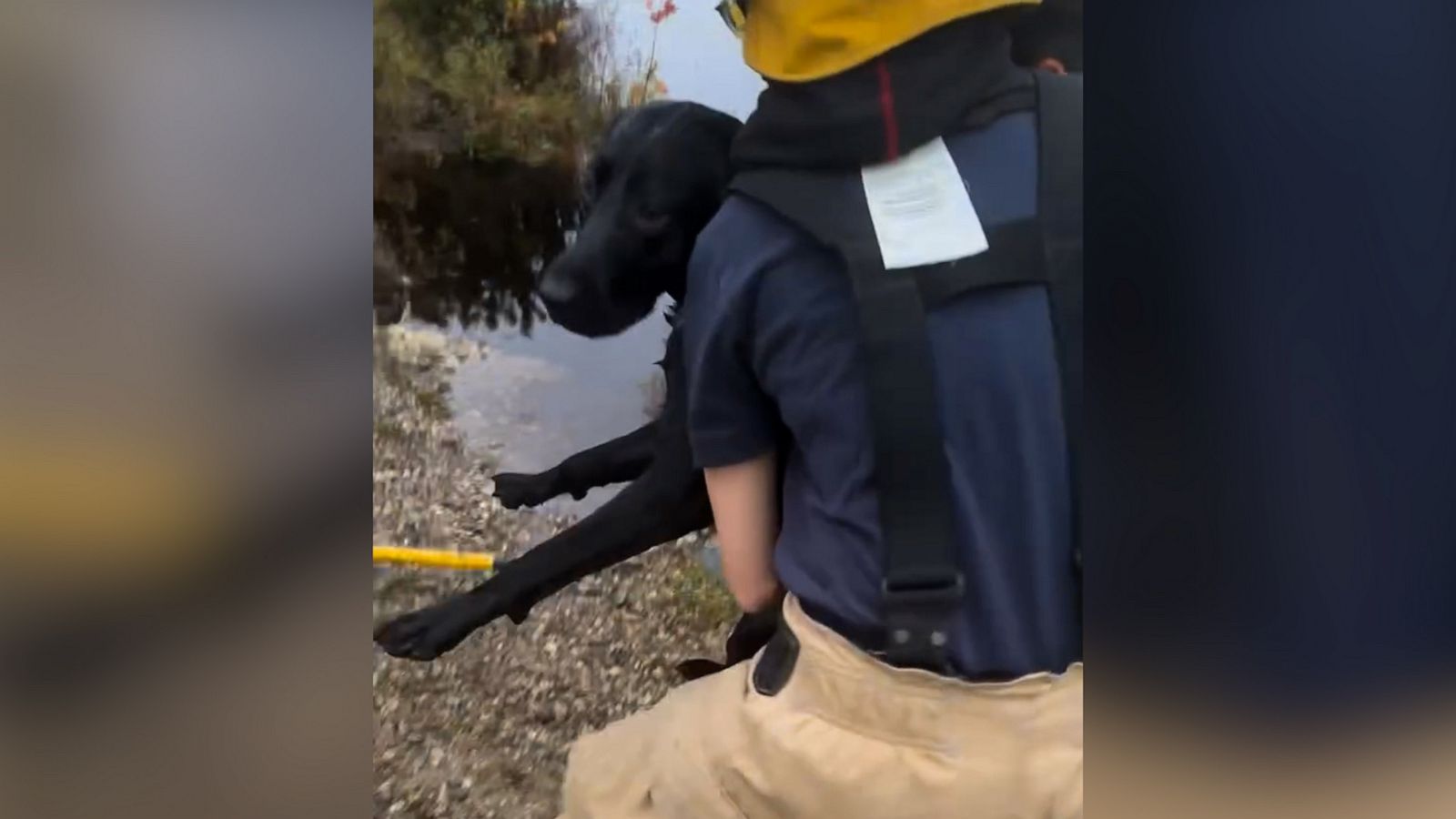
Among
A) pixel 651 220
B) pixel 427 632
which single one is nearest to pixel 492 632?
pixel 427 632

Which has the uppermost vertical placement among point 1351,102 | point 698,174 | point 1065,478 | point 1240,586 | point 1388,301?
point 1351,102

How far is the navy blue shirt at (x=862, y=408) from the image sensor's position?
97cm

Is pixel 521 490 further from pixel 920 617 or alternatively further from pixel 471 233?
pixel 920 617

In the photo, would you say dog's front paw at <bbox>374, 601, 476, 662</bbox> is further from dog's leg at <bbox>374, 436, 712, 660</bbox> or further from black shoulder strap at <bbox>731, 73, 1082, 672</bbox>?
black shoulder strap at <bbox>731, 73, 1082, 672</bbox>

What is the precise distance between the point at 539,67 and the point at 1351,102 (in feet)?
2.95

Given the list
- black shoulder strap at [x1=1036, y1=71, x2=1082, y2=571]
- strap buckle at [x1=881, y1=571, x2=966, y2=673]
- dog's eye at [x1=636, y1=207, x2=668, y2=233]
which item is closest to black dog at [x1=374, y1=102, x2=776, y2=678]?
dog's eye at [x1=636, y1=207, x2=668, y2=233]

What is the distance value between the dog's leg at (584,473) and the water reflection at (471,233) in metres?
0.15

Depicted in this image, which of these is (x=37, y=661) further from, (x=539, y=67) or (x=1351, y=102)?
(x=1351, y=102)

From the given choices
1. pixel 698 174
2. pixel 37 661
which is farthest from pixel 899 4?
pixel 37 661

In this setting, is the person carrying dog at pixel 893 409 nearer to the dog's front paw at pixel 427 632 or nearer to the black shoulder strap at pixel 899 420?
the black shoulder strap at pixel 899 420

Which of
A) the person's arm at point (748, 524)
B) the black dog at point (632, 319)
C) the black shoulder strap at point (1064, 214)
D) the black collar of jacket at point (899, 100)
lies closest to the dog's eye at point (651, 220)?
the black dog at point (632, 319)

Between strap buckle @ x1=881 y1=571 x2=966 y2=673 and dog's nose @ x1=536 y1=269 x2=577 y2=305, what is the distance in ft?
1.41

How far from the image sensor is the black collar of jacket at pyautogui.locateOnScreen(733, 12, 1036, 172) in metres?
0.96

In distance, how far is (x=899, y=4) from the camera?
0.96m
